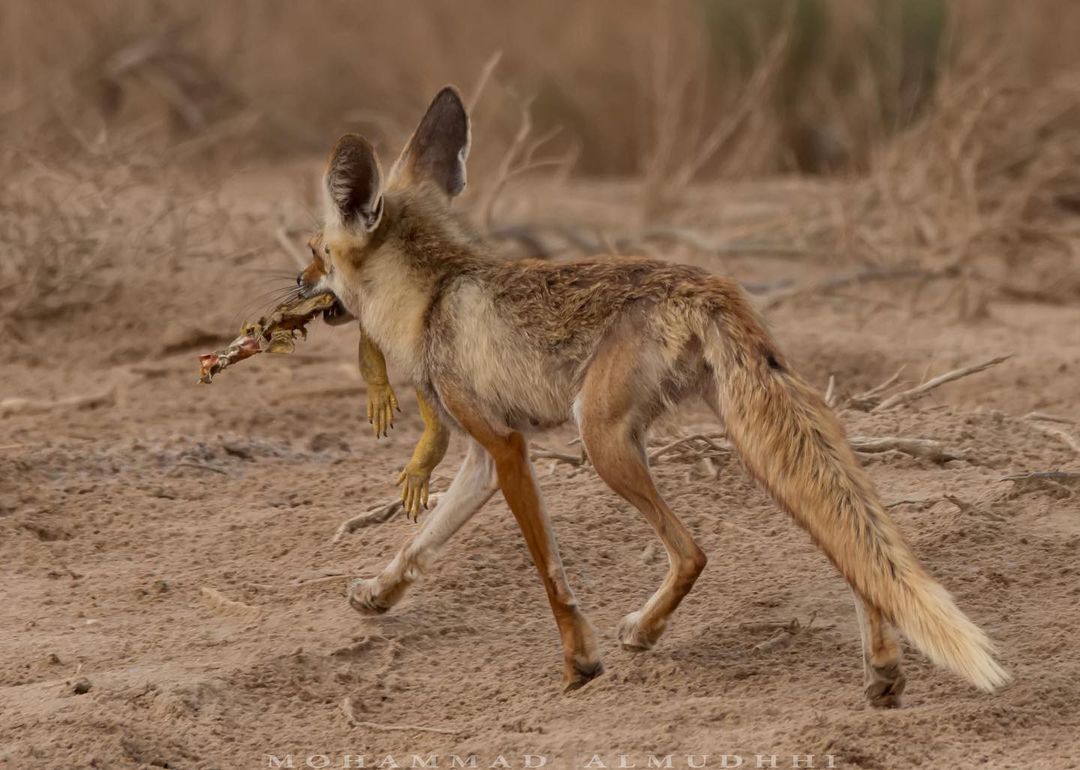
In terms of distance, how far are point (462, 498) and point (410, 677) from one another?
615mm

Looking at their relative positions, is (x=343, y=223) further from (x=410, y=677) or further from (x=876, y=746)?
(x=876, y=746)

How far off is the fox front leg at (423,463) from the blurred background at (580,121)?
8.85ft

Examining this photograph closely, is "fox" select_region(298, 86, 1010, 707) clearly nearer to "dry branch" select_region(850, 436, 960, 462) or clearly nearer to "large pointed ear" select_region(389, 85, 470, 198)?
"large pointed ear" select_region(389, 85, 470, 198)

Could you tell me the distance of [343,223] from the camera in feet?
16.9

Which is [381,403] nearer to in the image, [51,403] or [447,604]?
[447,604]

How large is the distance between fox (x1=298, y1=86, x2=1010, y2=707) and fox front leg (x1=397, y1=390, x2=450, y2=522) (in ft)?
0.24

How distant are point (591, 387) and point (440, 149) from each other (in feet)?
4.32

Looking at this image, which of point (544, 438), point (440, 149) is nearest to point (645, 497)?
point (440, 149)

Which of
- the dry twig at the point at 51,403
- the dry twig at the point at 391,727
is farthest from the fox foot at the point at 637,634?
the dry twig at the point at 51,403

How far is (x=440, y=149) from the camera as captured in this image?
18.4 feet

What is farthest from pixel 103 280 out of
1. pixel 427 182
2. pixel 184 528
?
pixel 427 182

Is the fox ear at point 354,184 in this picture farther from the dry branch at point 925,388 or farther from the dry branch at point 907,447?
→ the dry branch at point 925,388

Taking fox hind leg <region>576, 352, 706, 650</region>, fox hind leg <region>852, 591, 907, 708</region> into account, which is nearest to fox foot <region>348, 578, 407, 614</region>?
fox hind leg <region>576, 352, 706, 650</region>

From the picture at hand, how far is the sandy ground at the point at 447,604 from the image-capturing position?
4453 mm
